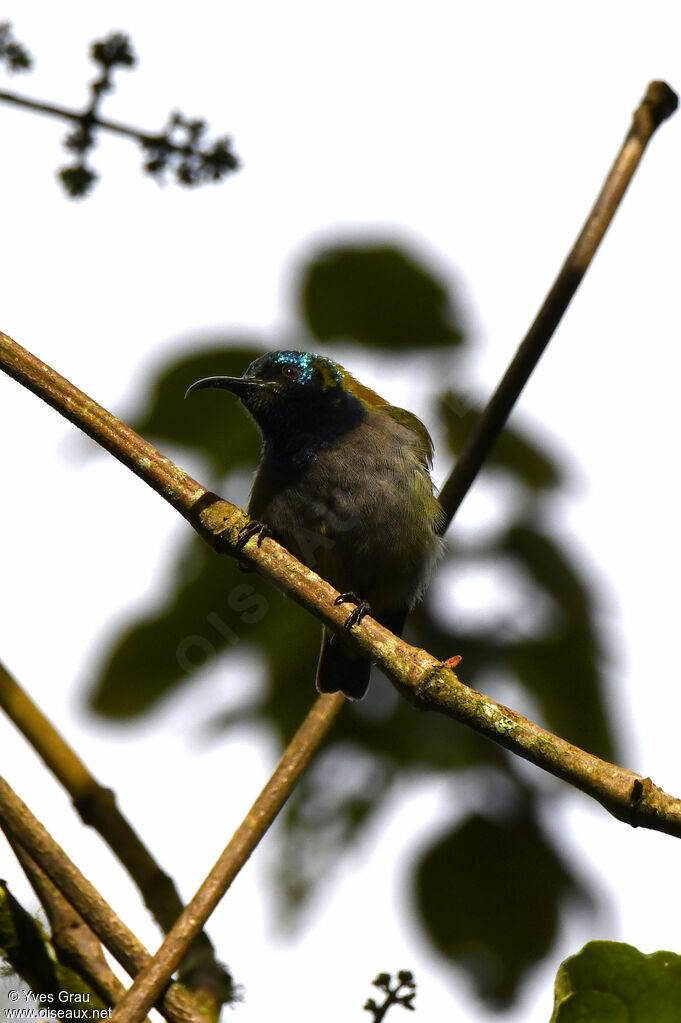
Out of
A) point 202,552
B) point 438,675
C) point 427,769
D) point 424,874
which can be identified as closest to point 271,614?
point 202,552

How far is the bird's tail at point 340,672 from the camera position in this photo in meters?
2.99

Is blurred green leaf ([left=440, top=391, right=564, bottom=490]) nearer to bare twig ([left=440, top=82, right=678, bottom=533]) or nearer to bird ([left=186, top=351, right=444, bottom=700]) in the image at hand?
bare twig ([left=440, top=82, right=678, bottom=533])

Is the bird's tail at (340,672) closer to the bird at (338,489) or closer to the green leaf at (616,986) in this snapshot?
the bird at (338,489)

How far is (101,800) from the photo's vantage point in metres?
2.18

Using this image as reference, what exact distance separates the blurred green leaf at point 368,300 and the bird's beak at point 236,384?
42cm

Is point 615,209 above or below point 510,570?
above

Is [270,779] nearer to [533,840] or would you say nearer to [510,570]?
[533,840]

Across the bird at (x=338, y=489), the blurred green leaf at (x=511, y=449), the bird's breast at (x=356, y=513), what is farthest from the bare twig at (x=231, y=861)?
the bird's breast at (x=356, y=513)

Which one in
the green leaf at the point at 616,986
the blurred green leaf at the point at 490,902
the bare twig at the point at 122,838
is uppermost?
the blurred green leaf at the point at 490,902

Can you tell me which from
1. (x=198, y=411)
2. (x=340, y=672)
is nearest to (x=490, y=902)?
(x=340, y=672)

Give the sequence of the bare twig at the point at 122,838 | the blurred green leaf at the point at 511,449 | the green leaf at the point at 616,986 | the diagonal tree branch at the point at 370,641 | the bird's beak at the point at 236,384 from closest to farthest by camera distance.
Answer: the green leaf at the point at 616,986
the diagonal tree branch at the point at 370,641
the bare twig at the point at 122,838
the blurred green leaf at the point at 511,449
the bird's beak at the point at 236,384

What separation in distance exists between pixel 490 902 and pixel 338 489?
2.19 meters

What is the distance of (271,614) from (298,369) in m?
1.86

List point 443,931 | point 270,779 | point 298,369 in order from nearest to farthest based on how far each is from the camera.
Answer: point 270,779, point 443,931, point 298,369
